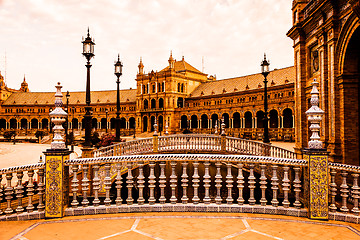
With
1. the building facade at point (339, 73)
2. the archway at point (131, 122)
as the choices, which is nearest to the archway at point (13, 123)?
the archway at point (131, 122)

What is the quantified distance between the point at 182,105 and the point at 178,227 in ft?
212

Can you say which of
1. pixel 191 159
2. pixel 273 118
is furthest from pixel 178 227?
pixel 273 118

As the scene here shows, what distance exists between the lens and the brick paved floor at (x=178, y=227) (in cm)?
386

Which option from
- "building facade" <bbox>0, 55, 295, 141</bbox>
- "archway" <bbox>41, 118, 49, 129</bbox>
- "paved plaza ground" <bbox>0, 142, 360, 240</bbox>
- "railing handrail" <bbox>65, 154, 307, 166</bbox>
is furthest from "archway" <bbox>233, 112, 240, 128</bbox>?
"archway" <bbox>41, 118, 49, 129</bbox>

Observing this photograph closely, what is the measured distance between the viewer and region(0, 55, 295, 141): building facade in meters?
45.8

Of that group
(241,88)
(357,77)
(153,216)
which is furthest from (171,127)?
(153,216)

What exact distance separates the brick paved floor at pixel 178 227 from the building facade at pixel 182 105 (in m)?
33.4

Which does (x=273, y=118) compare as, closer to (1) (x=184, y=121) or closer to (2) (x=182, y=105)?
(1) (x=184, y=121)

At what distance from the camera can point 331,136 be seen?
10.8 m

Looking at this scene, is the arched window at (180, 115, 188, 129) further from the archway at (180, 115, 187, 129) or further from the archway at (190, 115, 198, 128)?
the archway at (190, 115, 198, 128)

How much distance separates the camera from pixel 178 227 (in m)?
4.16

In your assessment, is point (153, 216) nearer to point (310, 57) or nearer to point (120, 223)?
point (120, 223)

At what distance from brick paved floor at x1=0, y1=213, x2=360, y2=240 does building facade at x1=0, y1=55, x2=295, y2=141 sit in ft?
110

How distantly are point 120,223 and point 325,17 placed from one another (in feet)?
38.8
